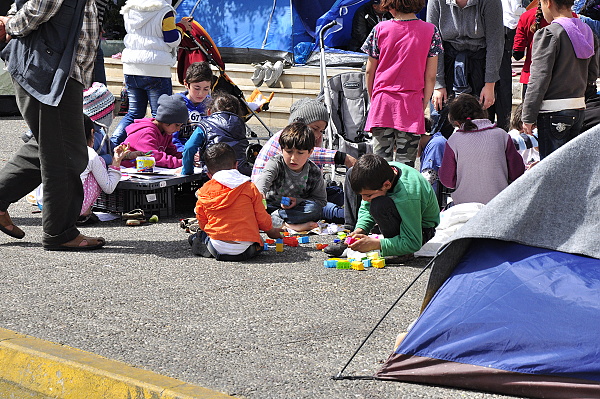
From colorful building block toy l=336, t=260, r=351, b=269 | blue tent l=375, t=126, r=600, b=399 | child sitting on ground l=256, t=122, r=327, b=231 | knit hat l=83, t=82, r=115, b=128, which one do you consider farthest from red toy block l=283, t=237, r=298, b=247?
knit hat l=83, t=82, r=115, b=128

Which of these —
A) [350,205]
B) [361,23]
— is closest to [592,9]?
[350,205]

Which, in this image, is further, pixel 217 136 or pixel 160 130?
pixel 160 130

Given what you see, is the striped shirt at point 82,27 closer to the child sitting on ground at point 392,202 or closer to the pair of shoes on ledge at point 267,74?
the child sitting on ground at point 392,202

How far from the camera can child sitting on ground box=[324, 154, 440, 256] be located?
569 centimetres

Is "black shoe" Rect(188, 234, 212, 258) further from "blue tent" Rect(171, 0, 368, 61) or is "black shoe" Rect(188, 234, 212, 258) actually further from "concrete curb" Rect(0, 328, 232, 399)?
"blue tent" Rect(171, 0, 368, 61)

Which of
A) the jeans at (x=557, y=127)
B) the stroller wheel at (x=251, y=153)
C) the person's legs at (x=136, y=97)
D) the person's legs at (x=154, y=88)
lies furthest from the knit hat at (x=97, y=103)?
the jeans at (x=557, y=127)

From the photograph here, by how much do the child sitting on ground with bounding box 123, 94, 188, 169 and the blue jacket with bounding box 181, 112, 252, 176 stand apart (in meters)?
0.29

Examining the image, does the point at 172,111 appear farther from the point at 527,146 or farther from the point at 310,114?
the point at 527,146

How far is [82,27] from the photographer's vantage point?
6.05 meters

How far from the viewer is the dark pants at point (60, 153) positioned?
5.98 metres

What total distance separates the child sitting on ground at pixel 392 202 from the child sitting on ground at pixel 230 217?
2.43ft

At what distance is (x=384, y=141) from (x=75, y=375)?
3639 mm

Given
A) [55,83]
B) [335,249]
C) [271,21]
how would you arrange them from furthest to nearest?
[271,21] < [335,249] < [55,83]

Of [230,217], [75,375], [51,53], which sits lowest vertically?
[75,375]
